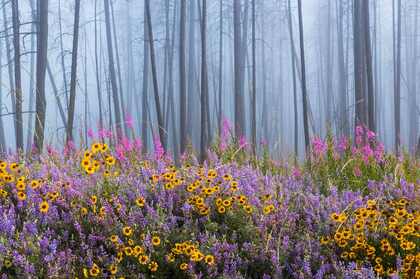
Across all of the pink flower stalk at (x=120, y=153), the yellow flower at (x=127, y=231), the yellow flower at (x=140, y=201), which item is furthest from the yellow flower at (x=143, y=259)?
the pink flower stalk at (x=120, y=153)

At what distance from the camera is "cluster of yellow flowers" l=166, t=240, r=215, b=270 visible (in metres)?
2.07

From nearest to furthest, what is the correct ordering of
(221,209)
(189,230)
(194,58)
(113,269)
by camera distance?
1. (113,269)
2. (189,230)
3. (221,209)
4. (194,58)

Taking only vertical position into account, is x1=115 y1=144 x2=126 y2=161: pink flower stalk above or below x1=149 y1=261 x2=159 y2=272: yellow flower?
above

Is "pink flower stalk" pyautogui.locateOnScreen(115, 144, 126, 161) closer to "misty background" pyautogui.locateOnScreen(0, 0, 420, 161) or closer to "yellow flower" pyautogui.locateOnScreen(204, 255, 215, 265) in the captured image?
"yellow flower" pyautogui.locateOnScreen(204, 255, 215, 265)

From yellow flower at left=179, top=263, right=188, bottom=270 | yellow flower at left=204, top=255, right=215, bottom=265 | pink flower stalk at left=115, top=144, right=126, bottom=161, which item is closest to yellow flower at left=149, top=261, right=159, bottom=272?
yellow flower at left=179, top=263, right=188, bottom=270

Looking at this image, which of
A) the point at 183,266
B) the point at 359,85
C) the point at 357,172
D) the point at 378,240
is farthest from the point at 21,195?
the point at 359,85

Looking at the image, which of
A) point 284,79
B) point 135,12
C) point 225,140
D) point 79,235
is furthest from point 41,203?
point 284,79

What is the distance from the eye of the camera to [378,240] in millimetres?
2465

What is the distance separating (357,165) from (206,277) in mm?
2901

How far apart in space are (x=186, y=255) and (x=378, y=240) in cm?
103

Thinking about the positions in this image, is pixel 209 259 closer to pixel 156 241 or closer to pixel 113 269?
pixel 156 241

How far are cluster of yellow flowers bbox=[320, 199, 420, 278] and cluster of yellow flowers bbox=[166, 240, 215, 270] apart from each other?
2.10 ft

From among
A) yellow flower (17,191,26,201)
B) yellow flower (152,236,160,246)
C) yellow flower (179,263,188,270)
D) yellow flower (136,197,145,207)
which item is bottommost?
yellow flower (179,263,188,270)

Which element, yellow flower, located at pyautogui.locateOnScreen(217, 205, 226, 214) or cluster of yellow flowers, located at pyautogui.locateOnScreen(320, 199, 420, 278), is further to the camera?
yellow flower, located at pyautogui.locateOnScreen(217, 205, 226, 214)
